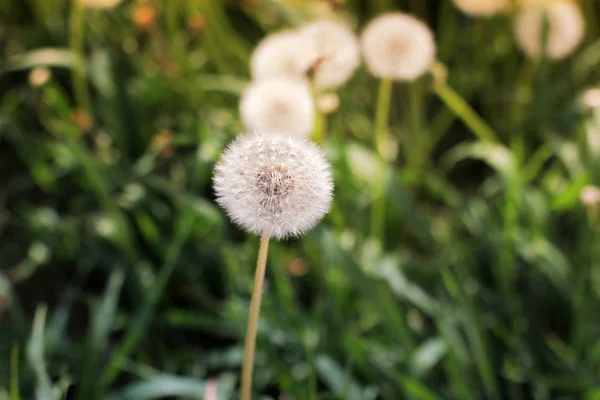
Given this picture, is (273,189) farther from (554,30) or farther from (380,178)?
(554,30)

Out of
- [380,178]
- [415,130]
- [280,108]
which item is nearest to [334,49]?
[280,108]

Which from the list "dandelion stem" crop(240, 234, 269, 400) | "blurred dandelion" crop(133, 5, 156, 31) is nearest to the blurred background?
"blurred dandelion" crop(133, 5, 156, 31)

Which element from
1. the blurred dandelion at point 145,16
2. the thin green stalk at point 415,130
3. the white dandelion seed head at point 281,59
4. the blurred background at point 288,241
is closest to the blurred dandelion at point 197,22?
the blurred background at point 288,241

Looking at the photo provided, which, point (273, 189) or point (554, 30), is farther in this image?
point (554, 30)

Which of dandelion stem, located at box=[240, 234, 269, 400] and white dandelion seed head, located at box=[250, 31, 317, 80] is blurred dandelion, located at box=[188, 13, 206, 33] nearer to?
white dandelion seed head, located at box=[250, 31, 317, 80]

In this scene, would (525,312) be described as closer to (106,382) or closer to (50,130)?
(106,382)

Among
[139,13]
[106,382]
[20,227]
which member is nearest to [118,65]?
[139,13]

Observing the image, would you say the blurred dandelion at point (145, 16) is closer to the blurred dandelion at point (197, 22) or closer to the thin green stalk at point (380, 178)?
the blurred dandelion at point (197, 22)
